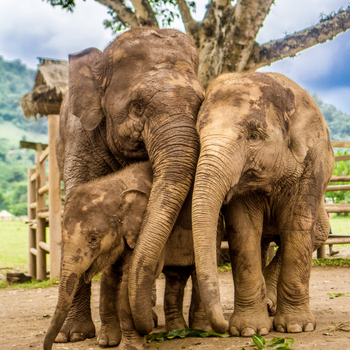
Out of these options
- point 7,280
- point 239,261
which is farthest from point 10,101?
point 239,261

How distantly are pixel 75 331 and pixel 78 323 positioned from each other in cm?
8

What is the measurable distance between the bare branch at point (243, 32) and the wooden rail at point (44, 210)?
3.27 metres

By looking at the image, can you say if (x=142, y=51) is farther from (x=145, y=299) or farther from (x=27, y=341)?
(x=27, y=341)

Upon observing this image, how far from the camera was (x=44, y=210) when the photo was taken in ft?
30.8

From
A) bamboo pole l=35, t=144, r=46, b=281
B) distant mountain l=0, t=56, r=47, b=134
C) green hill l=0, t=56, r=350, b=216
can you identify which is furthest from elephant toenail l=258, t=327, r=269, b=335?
distant mountain l=0, t=56, r=47, b=134

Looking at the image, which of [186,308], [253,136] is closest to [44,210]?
[186,308]

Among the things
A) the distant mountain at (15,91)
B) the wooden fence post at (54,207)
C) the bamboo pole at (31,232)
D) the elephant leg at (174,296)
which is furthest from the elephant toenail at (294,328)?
the distant mountain at (15,91)

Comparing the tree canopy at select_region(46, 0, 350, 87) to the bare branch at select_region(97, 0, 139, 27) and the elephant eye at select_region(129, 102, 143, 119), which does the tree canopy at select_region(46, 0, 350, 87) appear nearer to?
the bare branch at select_region(97, 0, 139, 27)

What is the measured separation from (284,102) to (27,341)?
2802mm

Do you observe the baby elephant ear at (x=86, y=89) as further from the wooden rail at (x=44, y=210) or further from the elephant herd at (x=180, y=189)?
the wooden rail at (x=44, y=210)

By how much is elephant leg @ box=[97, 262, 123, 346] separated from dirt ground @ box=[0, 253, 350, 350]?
140mm

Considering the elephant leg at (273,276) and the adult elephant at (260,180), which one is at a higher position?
the adult elephant at (260,180)

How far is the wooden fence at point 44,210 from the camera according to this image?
26.4 feet

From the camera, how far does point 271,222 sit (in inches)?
156
